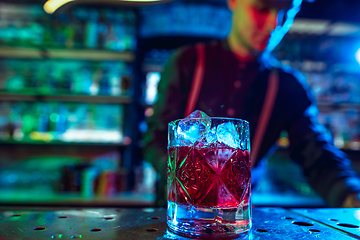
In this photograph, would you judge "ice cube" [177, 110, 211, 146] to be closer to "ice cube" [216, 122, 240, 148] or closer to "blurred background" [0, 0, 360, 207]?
"ice cube" [216, 122, 240, 148]

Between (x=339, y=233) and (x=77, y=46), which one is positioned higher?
(x=77, y=46)

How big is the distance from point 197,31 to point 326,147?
2036 millimetres

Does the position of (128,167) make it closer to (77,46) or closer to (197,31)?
(77,46)

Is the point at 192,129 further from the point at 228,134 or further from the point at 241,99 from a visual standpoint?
the point at 241,99

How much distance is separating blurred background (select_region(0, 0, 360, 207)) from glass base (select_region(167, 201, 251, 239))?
2.08 m

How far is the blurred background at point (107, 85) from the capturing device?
2.61 meters

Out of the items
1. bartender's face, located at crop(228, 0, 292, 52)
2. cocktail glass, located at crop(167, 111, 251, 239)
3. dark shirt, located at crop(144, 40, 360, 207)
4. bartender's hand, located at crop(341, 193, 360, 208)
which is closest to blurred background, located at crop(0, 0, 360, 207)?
dark shirt, located at crop(144, 40, 360, 207)

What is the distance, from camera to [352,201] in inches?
33.7

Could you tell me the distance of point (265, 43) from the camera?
3.80ft

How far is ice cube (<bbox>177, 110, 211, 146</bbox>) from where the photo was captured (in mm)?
476

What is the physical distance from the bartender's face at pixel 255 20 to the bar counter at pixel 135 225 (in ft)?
2.34

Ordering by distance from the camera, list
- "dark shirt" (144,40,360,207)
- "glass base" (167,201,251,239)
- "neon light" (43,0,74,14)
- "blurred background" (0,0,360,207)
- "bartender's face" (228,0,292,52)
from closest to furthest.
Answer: "glass base" (167,201,251,239)
"neon light" (43,0,74,14)
"bartender's face" (228,0,292,52)
"dark shirt" (144,40,360,207)
"blurred background" (0,0,360,207)

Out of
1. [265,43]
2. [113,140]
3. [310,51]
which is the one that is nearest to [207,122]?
[265,43]

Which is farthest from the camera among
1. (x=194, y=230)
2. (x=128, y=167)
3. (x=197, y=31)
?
(x=197, y=31)
